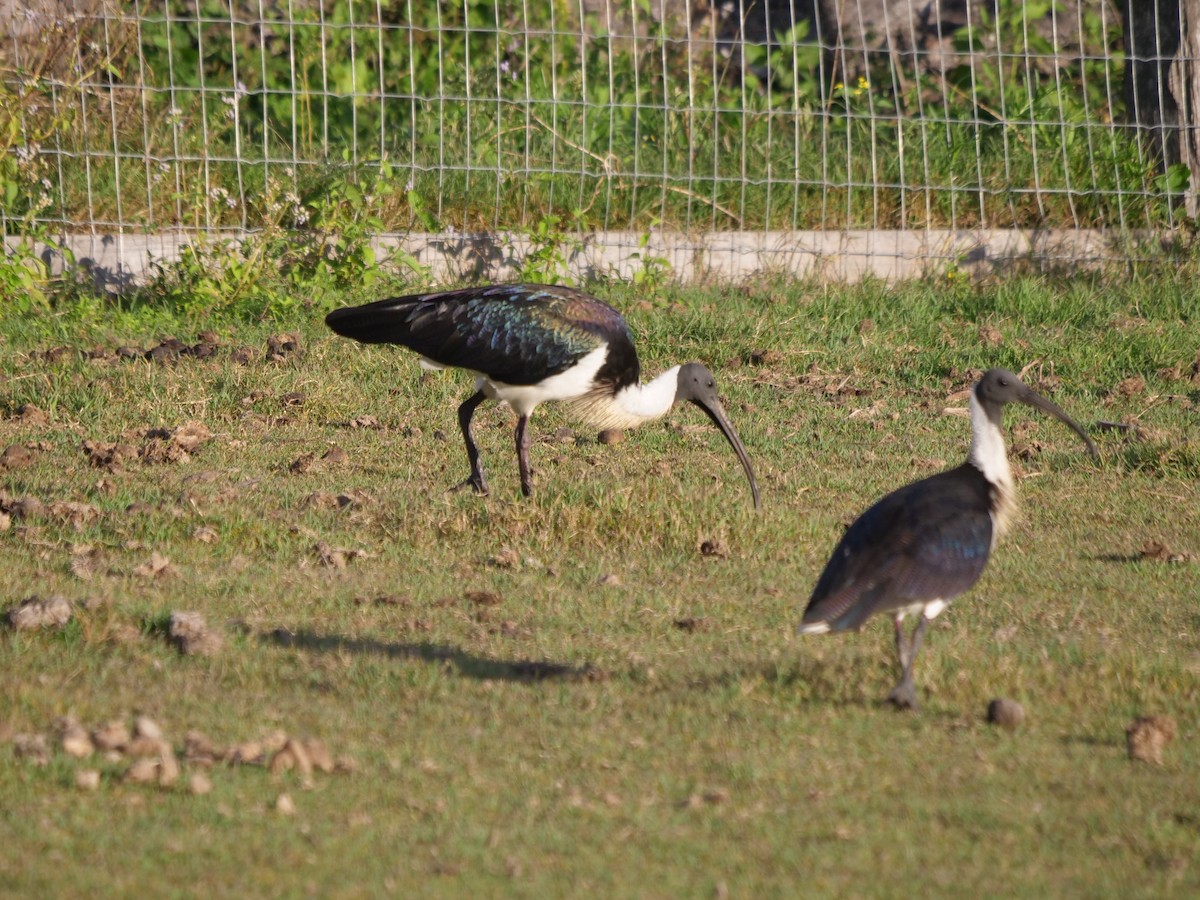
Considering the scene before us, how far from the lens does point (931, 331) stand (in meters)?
9.47

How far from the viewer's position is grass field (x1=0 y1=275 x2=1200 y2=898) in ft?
12.1

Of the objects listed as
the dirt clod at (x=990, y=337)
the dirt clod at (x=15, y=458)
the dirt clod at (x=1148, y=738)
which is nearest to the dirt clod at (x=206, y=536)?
the dirt clod at (x=15, y=458)

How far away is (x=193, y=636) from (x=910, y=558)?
2127mm

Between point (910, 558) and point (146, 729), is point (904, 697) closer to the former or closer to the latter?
point (910, 558)

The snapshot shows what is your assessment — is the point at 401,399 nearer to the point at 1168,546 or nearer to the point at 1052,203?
the point at 1168,546

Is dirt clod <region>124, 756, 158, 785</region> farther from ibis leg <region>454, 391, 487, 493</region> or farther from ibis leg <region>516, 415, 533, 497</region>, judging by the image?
ibis leg <region>454, 391, 487, 493</region>

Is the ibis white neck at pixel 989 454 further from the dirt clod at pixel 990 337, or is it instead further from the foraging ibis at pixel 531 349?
the dirt clod at pixel 990 337

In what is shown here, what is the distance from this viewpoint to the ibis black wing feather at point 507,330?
7.01 meters

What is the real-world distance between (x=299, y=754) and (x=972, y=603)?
2618 mm

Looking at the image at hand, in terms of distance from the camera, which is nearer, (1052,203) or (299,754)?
(299,754)

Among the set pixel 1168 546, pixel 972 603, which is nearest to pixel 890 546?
pixel 972 603

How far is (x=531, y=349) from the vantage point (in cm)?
699

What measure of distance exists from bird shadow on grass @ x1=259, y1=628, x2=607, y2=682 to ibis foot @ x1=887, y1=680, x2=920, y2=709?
836mm

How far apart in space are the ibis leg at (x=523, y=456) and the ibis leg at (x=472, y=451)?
0.17 metres
